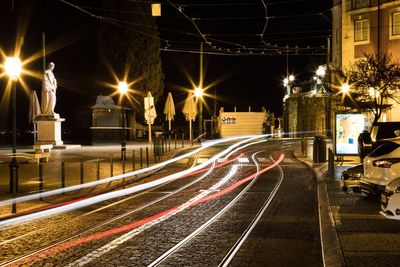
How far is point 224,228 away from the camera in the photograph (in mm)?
10930

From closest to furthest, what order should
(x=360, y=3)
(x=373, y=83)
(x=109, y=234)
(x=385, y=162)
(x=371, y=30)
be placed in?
(x=109, y=234) < (x=385, y=162) < (x=373, y=83) < (x=371, y=30) < (x=360, y=3)

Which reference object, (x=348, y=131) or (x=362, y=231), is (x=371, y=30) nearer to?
(x=348, y=131)

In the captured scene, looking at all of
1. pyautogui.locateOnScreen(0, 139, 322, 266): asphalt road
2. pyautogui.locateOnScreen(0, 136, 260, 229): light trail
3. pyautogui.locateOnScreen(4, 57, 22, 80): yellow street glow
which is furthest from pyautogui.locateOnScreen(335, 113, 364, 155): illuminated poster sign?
pyautogui.locateOnScreen(4, 57, 22, 80): yellow street glow

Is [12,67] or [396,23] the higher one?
[396,23]

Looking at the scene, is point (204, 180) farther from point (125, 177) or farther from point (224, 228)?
point (224, 228)

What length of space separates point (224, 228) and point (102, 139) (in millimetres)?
33477

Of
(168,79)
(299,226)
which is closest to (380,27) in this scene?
(299,226)

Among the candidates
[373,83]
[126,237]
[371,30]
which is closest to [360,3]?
[371,30]

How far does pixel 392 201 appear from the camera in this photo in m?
9.66

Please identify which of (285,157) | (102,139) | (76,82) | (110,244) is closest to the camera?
(110,244)

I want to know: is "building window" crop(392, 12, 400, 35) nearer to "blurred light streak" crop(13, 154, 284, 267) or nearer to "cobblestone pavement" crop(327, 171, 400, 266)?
"blurred light streak" crop(13, 154, 284, 267)

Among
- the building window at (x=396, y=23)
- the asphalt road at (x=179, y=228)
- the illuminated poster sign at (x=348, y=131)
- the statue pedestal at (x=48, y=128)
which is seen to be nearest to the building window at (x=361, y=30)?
the building window at (x=396, y=23)

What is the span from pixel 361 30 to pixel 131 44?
21.1 metres

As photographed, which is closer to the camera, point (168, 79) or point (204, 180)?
point (204, 180)
